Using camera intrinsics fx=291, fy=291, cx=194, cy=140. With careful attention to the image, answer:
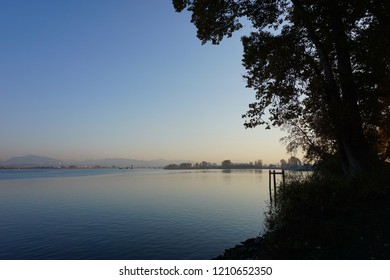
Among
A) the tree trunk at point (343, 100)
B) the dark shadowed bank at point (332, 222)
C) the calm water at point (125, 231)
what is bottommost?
the calm water at point (125, 231)

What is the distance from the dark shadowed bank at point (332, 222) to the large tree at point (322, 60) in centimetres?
333

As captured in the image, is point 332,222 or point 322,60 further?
point 322,60

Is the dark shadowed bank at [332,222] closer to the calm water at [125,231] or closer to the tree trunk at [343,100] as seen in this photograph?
the tree trunk at [343,100]

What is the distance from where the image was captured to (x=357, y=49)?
17891 millimetres

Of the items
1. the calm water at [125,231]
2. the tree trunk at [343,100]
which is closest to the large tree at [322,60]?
the tree trunk at [343,100]

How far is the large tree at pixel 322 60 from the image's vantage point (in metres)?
17.5

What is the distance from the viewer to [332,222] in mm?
12008

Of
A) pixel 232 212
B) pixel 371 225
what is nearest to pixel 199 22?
pixel 371 225

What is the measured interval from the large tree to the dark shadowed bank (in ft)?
10.9

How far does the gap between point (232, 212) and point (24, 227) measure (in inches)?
888

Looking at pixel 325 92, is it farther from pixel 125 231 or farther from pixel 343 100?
pixel 125 231

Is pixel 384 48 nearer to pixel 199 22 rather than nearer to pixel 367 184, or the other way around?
pixel 367 184

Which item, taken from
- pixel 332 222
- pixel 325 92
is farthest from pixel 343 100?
pixel 332 222

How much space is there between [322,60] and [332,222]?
11.2 meters
